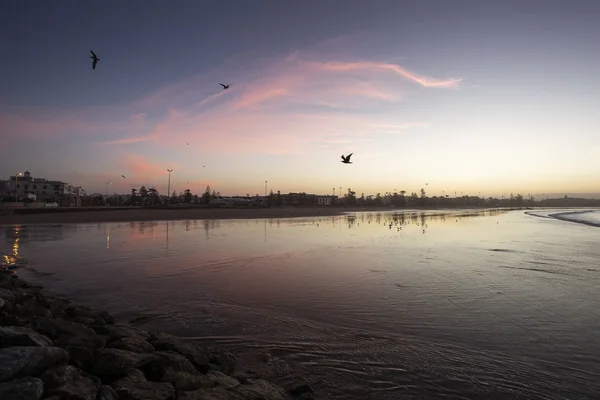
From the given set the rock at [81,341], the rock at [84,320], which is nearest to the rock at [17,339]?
the rock at [81,341]

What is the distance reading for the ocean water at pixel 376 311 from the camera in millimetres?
6230

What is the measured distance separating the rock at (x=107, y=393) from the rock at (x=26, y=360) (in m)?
0.78

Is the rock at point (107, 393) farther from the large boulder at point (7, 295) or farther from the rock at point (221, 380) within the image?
the large boulder at point (7, 295)

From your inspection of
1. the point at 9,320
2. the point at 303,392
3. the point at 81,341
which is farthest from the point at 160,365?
the point at 9,320

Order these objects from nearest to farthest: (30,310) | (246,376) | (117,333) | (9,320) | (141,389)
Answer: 1. (141,389)
2. (246,376)
3. (9,320)
4. (117,333)
5. (30,310)

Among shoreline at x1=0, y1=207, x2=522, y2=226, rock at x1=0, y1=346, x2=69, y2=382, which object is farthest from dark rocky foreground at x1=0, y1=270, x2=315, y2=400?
shoreline at x1=0, y1=207, x2=522, y2=226

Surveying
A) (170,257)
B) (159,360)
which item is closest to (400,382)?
(159,360)

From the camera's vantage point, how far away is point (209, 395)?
189 inches

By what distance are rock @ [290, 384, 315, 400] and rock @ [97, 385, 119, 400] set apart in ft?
8.27

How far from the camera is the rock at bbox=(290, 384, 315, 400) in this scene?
5508mm

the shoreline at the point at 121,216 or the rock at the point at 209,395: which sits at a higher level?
the shoreline at the point at 121,216

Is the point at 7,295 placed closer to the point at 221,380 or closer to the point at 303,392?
the point at 221,380

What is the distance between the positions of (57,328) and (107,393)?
2.69 metres

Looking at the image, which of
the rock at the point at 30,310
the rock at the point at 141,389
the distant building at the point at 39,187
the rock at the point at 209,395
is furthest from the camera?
the distant building at the point at 39,187
